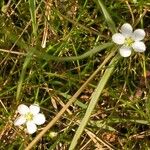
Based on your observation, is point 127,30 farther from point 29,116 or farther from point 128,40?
point 29,116

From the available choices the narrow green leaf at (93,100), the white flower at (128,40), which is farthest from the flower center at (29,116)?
the white flower at (128,40)

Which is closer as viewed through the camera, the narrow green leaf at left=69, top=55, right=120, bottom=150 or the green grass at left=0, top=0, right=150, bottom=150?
the narrow green leaf at left=69, top=55, right=120, bottom=150

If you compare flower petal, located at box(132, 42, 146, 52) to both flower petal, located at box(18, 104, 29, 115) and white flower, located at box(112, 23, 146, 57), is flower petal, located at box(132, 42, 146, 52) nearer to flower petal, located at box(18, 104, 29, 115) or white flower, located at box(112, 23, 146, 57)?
white flower, located at box(112, 23, 146, 57)

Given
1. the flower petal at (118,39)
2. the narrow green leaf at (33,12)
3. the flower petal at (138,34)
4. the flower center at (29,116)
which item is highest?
the narrow green leaf at (33,12)

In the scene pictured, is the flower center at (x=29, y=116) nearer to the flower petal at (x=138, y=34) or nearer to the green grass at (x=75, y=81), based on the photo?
the green grass at (x=75, y=81)

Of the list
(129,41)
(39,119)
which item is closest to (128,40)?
(129,41)

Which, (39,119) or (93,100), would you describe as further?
(39,119)

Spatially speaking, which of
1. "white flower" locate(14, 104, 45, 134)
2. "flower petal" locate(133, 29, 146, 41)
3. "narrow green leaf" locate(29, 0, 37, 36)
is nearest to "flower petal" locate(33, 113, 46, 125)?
A: "white flower" locate(14, 104, 45, 134)
